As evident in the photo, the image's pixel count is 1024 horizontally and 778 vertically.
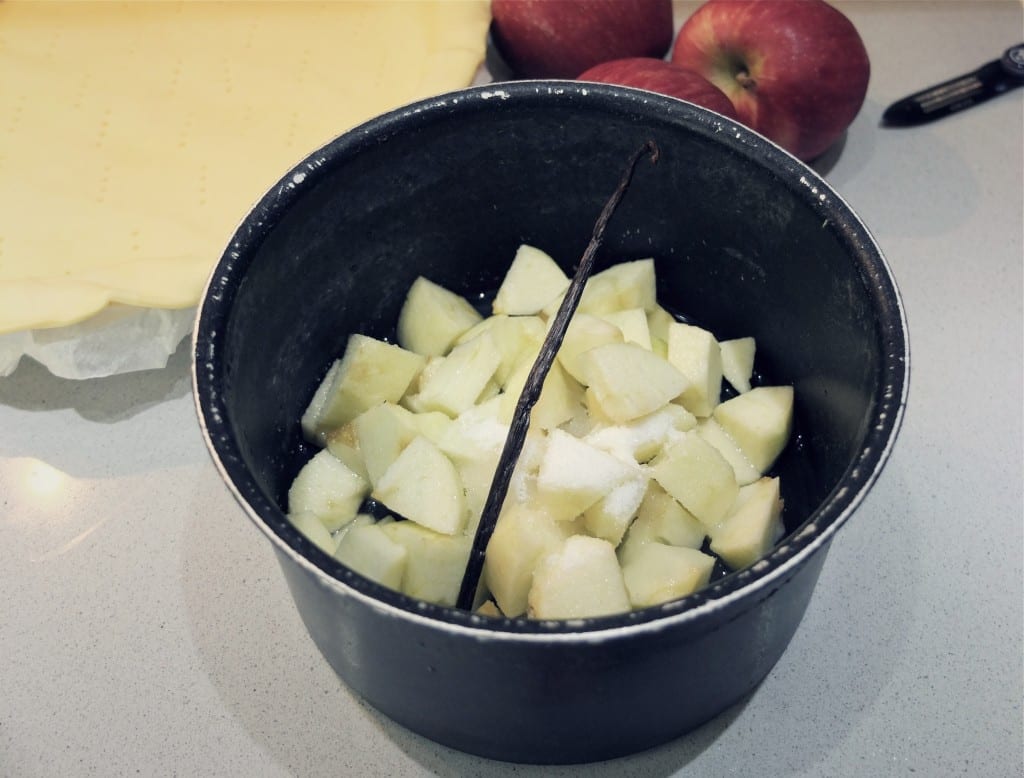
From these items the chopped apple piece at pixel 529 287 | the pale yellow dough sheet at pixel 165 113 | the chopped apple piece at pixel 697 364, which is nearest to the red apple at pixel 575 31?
the pale yellow dough sheet at pixel 165 113

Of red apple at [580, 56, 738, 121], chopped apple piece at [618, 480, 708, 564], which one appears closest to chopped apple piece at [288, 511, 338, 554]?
chopped apple piece at [618, 480, 708, 564]

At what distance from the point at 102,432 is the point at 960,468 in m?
0.84

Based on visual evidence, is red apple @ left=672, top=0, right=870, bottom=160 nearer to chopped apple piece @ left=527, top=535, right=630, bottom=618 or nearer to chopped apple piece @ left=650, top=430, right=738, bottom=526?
chopped apple piece @ left=650, top=430, right=738, bottom=526

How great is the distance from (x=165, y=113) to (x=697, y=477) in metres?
0.76

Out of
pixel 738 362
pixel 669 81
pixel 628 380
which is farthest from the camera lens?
pixel 669 81

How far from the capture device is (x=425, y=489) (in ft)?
2.42

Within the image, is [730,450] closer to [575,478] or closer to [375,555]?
[575,478]

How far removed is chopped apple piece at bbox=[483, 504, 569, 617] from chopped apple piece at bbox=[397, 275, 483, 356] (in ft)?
0.79

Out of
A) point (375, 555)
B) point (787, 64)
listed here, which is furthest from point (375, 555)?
point (787, 64)

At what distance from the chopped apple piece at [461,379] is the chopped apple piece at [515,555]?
0.49ft

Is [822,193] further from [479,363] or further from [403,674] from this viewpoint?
[403,674]

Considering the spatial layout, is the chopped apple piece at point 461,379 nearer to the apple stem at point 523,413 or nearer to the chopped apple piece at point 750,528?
the apple stem at point 523,413

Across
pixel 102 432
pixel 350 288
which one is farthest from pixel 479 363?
pixel 102 432

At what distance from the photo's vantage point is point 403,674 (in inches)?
24.1
